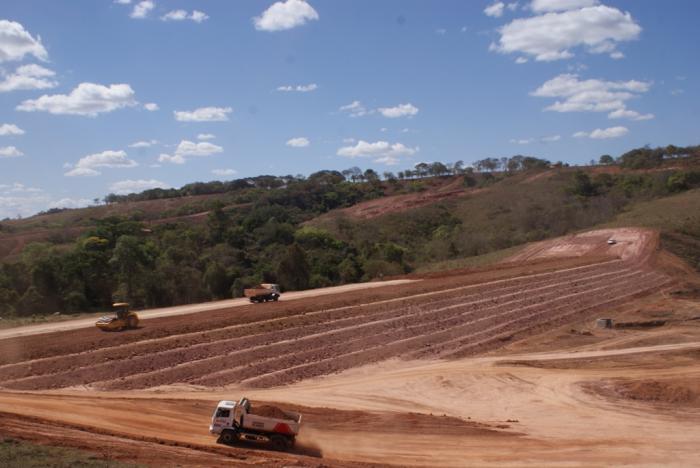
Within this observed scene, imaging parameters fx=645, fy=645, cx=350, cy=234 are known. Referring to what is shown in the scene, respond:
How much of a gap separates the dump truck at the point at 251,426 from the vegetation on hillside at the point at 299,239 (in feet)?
106

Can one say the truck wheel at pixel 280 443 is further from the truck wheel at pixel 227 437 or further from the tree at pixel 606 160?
the tree at pixel 606 160

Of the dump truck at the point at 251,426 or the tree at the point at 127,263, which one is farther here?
the tree at the point at 127,263

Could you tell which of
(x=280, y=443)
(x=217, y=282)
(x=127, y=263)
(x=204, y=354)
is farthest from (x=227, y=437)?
(x=217, y=282)

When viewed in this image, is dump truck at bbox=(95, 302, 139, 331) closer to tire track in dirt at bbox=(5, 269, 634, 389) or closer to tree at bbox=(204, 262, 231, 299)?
tire track in dirt at bbox=(5, 269, 634, 389)

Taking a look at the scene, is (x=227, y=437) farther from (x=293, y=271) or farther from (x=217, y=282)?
(x=293, y=271)

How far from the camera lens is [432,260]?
79.4m

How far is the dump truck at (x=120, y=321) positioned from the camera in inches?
1207

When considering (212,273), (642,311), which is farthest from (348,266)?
(642,311)

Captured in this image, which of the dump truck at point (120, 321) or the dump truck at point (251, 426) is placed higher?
the dump truck at point (120, 321)

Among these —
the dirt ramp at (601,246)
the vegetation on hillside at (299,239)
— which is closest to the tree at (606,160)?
the vegetation on hillside at (299,239)

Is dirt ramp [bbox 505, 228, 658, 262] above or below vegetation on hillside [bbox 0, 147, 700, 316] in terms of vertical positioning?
below

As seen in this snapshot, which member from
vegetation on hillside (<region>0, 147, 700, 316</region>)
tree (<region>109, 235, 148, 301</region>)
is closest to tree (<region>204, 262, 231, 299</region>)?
vegetation on hillside (<region>0, 147, 700, 316</region>)

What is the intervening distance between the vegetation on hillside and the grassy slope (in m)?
33.0

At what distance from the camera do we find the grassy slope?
13231 mm
